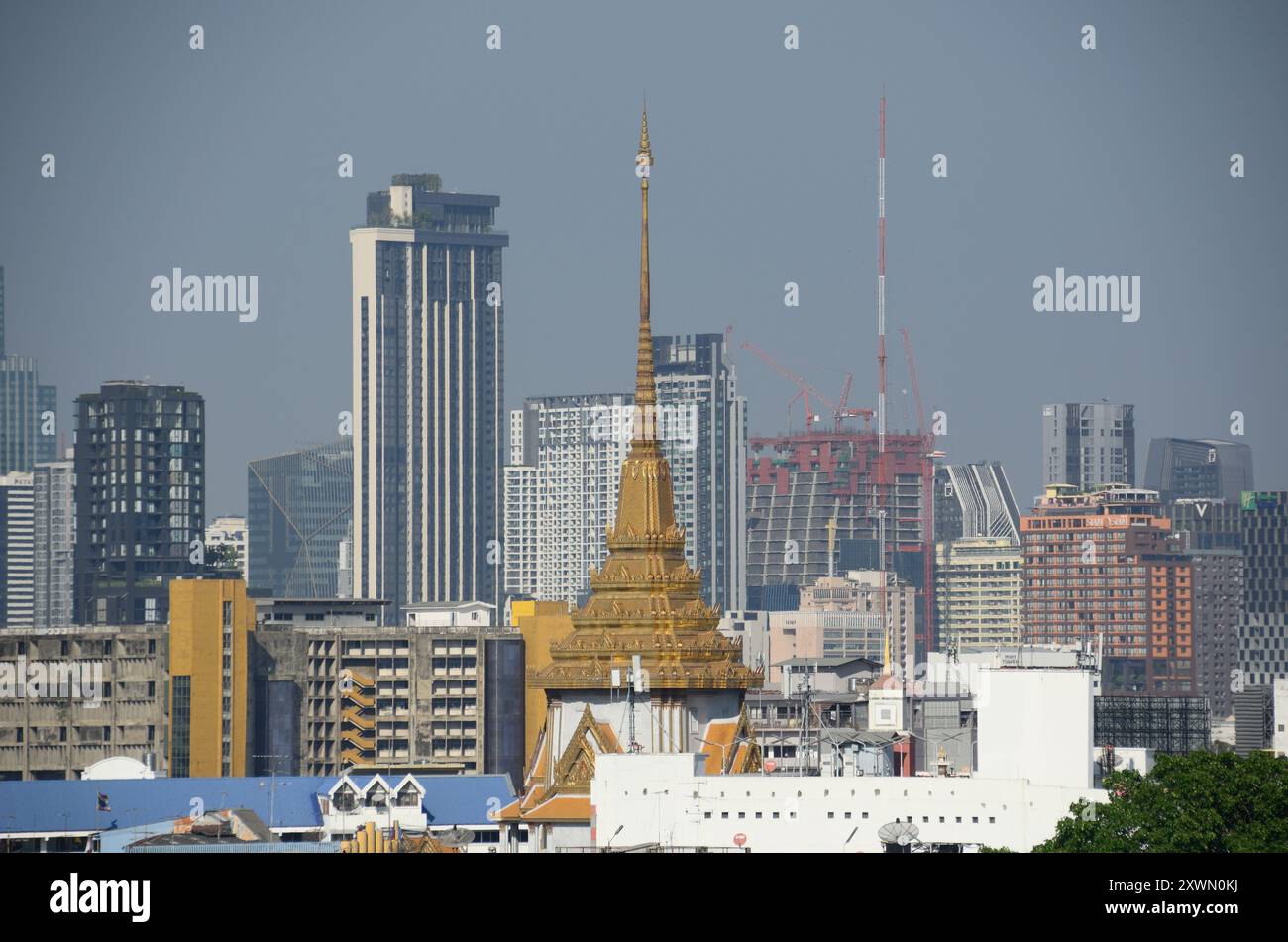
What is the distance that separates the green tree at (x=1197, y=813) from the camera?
93.2 m

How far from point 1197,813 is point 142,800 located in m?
75.0

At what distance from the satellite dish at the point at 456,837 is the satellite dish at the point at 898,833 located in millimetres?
28198

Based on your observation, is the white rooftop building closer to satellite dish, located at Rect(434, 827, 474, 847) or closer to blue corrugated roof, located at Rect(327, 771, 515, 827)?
satellite dish, located at Rect(434, 827, 474, 847)

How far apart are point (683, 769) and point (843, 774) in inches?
343

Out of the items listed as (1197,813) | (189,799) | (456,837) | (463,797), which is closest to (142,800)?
(189,799)

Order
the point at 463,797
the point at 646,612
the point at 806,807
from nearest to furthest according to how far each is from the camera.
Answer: the point at 806,807
the point at 646,612
the point at 463,797

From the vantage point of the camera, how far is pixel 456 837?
5325 inches

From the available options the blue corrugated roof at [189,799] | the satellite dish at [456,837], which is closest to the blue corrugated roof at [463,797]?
the blue corrugated roof at [189,799]

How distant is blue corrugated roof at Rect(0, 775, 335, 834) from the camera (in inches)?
6097

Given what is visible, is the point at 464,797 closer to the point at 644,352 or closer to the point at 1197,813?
the point at 644,352

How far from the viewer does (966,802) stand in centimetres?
10925
